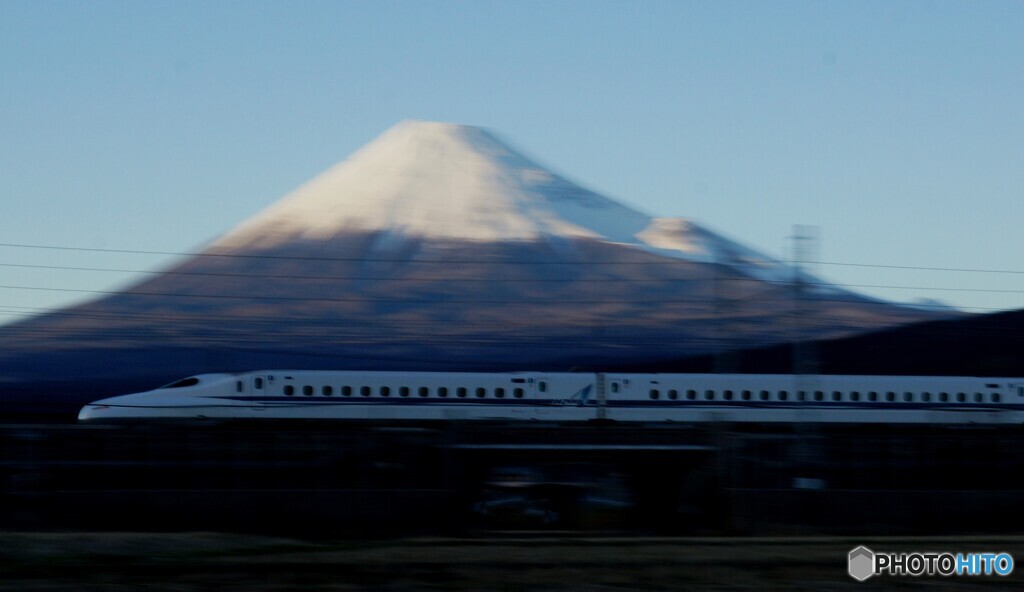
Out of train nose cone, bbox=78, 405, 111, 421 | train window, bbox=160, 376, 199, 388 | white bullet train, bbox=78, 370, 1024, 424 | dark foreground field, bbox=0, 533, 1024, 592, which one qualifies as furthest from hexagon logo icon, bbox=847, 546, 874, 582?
train nose cone, bbox=78, 405, 111, 421

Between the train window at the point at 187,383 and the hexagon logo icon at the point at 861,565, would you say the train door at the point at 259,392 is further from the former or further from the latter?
the hexagon logo icon at the point at 861,565

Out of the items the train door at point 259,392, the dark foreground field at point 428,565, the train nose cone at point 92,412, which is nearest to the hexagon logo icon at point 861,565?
the dark foreground field at point 428,565

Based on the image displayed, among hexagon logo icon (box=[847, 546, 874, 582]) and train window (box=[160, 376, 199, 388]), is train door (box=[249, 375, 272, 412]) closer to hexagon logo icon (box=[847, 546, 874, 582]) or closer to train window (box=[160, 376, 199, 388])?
train window (box=[160, 376, 199, 388])

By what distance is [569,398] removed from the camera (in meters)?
45.7

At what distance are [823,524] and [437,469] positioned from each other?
9461 mm

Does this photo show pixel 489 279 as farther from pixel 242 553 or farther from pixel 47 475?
pixel 242 553

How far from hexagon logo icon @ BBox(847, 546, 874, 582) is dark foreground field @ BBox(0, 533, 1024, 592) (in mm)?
175

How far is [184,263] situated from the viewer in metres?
125

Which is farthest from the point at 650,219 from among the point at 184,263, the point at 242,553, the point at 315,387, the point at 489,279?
the point at 242,553

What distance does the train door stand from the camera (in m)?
42.5

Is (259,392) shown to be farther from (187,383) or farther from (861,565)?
(861,565)

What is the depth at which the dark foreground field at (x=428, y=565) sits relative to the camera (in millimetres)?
14953

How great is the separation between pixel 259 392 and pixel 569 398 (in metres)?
11.2

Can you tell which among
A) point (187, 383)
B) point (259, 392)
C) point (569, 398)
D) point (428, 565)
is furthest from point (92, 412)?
point (428, 565)
